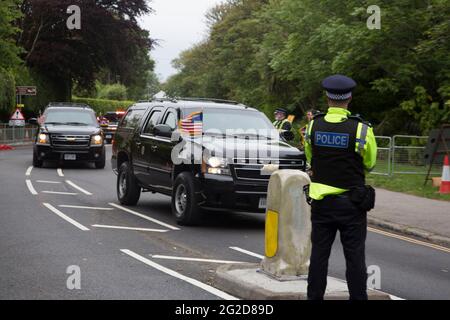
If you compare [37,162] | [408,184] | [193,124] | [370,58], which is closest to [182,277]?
[193,124]

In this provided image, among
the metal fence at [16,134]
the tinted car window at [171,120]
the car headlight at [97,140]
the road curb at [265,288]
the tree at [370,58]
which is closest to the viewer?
the road curb at [265,288]

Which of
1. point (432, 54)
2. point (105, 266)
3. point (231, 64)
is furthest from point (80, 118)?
point (231, 64)

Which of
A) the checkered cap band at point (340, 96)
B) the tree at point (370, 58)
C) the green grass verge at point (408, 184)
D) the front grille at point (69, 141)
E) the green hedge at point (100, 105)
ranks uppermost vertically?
the tree at point (370, 58)

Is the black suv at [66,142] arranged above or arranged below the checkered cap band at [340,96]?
below

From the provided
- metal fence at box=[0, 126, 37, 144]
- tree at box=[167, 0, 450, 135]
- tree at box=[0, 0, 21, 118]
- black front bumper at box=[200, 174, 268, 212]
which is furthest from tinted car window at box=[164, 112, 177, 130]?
metal fence at box=[0, 126, 37, 144]

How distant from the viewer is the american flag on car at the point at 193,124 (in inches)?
462

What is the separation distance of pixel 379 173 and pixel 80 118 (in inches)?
397

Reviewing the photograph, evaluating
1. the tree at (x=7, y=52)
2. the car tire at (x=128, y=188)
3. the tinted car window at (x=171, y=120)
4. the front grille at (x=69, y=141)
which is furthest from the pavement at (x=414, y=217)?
the tree at (x=7, y=52)

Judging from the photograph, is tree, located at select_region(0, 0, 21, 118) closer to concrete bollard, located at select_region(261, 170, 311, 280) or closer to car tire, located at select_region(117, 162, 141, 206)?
car tire, located at select_region(117, 162, 141, 206)

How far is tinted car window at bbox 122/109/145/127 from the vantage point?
1389 cm

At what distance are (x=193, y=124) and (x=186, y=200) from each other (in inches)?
55.4

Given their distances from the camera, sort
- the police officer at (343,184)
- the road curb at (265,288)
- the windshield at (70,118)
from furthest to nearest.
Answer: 1. the windshield at (70,118)
2. the road curb at (265,288)
3. the police officer at (343,184)

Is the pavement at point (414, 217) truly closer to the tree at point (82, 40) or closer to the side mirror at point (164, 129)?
the side mirror at point (164, 129)

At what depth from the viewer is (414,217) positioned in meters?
13.0
